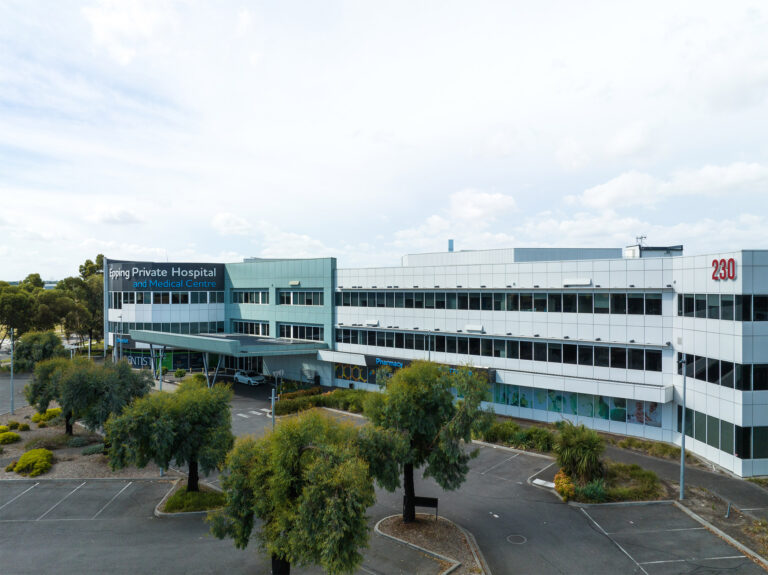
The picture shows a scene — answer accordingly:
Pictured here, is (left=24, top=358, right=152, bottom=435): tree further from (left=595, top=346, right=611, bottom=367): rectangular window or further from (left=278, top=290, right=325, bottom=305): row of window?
(left=595, top=346, right=611, bottom=367): rectangular window

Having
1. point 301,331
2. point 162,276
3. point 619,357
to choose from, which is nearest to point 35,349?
point 162,276

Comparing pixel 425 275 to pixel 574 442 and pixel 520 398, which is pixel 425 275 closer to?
pixel 520 398

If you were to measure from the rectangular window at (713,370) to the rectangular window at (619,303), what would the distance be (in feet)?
20.9

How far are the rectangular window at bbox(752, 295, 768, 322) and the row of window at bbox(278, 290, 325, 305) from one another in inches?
1490

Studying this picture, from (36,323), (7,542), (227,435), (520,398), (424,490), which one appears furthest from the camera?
(36,323)

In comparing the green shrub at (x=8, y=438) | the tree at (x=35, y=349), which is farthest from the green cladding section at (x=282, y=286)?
the green shrub at (x=8, y=438)

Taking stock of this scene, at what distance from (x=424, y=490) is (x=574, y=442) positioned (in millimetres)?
8237

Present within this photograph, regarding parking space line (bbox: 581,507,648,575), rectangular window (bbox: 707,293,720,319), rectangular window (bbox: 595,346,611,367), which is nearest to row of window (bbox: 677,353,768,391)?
rectangular window (bbox: 707,293,720,319)

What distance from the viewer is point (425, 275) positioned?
4575 cm

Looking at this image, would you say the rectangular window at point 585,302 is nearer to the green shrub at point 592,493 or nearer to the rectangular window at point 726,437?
the rectangular window at point 726,437

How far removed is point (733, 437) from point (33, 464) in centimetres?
4012

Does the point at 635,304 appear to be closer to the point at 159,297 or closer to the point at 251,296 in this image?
the point at 251,296

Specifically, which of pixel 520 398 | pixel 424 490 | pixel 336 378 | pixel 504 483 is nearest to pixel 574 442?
pixel 504 483

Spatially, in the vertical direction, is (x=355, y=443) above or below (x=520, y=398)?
above
